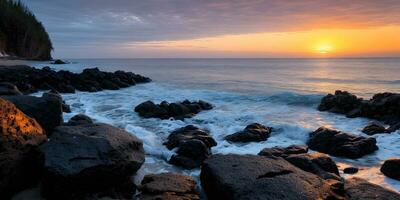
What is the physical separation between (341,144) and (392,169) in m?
2.03

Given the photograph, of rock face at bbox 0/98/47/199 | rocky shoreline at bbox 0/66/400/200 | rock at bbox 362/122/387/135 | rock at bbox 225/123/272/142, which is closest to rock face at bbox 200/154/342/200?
rocky shoreline at bbox 0/66/400/200

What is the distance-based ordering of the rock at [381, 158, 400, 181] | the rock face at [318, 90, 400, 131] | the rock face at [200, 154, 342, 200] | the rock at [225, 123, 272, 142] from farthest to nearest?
the rock face at [318, 90, 400, 131] < the rock at [225, 123, 272, 142] < the rock at [381, 158, 400, 181] < the rock face at [200, 154, 342, 200]

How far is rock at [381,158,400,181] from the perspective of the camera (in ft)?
24.0

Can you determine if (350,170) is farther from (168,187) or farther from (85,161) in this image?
(85,161)

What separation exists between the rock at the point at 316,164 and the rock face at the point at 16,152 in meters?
4.50

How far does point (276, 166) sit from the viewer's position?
604cm

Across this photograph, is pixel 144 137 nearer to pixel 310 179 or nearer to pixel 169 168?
pixel 169 168

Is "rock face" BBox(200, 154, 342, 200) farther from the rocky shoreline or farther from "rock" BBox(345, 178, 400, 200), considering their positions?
"rock" BBox(345, 178, 400, 200)

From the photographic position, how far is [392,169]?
24.3 feet

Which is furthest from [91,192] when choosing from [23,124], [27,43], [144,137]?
[27,43]

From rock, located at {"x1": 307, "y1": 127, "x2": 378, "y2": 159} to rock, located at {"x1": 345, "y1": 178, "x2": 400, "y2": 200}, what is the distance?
3250 mm

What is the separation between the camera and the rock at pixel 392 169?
7305 millimetres

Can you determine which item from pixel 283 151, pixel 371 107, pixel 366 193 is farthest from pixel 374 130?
pixel 366 193

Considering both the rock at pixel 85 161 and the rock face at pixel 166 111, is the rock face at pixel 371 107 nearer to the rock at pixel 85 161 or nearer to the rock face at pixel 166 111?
the rock face at pixel 166 111
